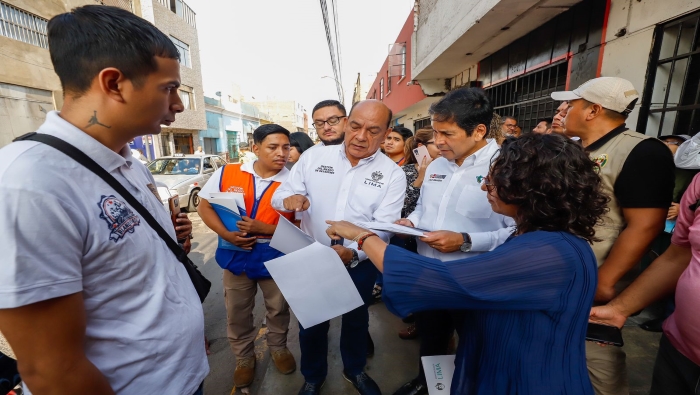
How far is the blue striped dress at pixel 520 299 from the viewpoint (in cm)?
94

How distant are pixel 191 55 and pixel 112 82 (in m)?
25.0

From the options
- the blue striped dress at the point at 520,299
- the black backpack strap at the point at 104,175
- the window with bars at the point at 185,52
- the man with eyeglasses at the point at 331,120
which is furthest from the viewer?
the window with bars at the point at 185,52

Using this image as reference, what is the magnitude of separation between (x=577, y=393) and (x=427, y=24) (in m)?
8.55

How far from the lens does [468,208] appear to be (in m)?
1.80

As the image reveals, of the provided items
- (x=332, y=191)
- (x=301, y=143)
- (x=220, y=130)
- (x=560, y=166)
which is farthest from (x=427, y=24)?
(x=220, y=130)

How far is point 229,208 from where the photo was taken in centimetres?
209

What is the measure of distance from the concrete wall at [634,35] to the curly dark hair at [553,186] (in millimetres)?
3005

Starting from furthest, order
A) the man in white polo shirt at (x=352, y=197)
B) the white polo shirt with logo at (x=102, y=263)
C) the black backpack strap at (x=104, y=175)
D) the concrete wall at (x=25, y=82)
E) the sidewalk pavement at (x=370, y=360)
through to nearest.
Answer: the concrete wall at (x=25, y=82)
the sidewalk pavement at (x=370, y=360)
the man in white polo shirt at (x=352, y=197)
the black backpack strap at (x=104, y=175)
the white polo shirt with logo at (x=102, y=263)

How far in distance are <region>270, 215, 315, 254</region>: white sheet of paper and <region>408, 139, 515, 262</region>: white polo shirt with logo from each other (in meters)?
0.83

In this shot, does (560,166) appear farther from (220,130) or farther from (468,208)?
(220,130)

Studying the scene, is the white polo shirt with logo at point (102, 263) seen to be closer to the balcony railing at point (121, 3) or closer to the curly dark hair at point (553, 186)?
the curly dark hair at point (553, 186)

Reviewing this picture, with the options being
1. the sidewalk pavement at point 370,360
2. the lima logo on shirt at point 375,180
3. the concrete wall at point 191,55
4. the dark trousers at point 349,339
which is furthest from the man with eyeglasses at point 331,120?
the concrete wall at point 191,55

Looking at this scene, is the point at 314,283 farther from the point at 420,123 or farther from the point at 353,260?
the point at 420,123

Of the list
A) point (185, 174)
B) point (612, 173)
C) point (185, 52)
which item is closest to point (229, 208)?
point (612, 173)
